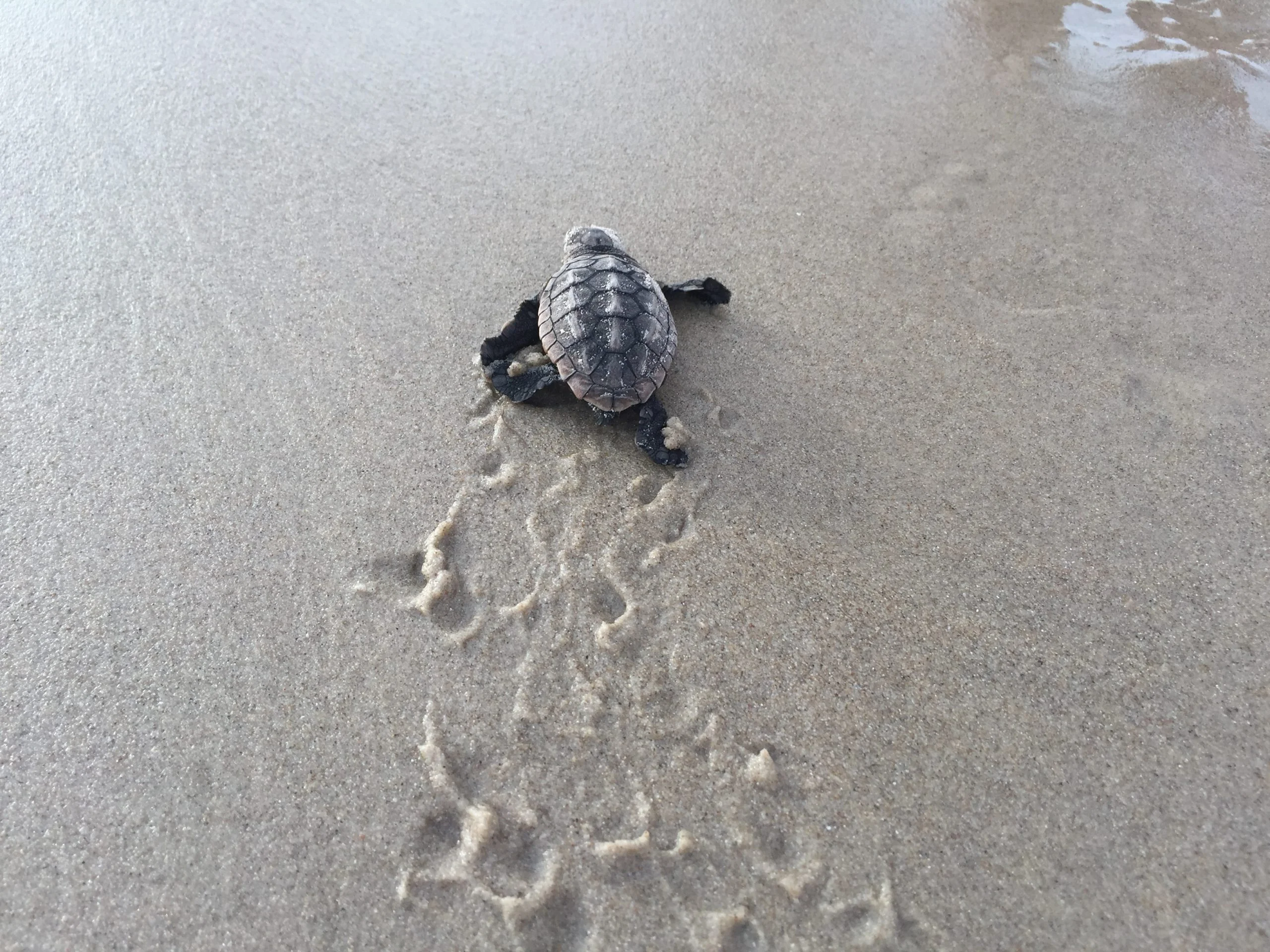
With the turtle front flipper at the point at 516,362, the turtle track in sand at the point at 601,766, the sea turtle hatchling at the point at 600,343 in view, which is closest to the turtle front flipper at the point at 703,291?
the sea turtle hatchling at the point at 600,343

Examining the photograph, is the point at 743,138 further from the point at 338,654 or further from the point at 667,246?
the point at 338,654

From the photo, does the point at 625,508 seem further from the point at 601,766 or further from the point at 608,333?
the point at 601,766

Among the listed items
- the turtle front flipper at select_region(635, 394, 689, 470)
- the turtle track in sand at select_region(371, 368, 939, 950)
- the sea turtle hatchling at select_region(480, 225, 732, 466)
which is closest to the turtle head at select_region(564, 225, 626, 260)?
the sea turtle hatchling at select_region(480, 225, 732, 466)

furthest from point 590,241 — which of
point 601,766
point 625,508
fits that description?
point 601,766

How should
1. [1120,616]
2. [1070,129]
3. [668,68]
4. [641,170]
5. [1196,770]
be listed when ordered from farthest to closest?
[668,68] → [1070,129] → [641,170] → [1120,616] → [1196,770]

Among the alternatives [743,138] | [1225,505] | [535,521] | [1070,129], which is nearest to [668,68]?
[743,138]

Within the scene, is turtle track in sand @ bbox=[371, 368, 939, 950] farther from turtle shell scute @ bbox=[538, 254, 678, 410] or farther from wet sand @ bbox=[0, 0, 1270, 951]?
turtle shell scute @ bbox=[538, 254, 678, 410]

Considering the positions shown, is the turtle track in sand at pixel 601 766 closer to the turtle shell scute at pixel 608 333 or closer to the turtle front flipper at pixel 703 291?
the turtle shell scute at pixel 608 333
